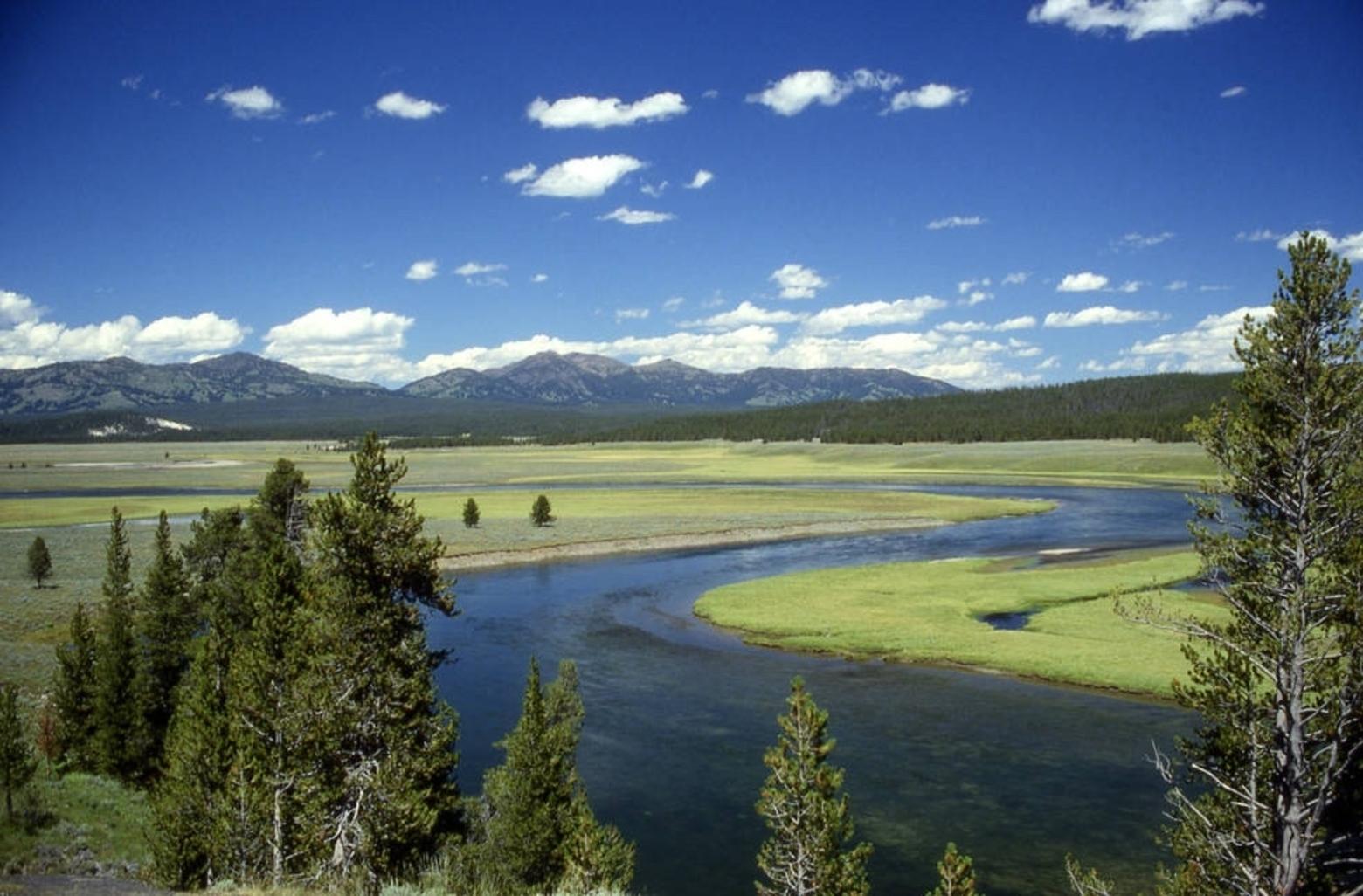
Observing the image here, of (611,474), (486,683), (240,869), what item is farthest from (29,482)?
(240,869)

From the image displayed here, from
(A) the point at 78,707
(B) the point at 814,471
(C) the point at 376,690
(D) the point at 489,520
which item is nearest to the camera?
(C) the point at 376,690

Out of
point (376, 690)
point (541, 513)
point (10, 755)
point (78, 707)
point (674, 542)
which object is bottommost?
point (674, 542)

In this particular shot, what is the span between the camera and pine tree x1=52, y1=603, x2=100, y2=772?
31.2 m

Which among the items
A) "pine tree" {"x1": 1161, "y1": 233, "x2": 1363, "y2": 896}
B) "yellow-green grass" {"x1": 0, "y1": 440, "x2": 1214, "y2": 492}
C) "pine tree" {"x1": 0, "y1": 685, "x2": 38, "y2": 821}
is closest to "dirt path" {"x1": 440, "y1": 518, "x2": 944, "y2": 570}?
"pine tree" {"x1": 0, "y1": 685, "x2": 38, "y2": 821}

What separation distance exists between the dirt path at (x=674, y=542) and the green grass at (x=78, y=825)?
132 feet

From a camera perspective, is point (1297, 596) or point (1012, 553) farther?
point (1012, 553)

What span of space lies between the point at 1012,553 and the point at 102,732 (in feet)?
207

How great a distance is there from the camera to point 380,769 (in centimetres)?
1920

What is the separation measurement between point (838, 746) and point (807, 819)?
15.0m

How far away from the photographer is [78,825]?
87.0 feet

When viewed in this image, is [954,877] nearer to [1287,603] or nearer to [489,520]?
[1287,603]

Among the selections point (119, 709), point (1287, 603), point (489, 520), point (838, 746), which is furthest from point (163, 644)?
point (489, 520)

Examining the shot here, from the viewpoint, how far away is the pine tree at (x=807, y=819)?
55.7 feet

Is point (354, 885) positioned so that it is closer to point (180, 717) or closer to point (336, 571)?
point (336, 571)
